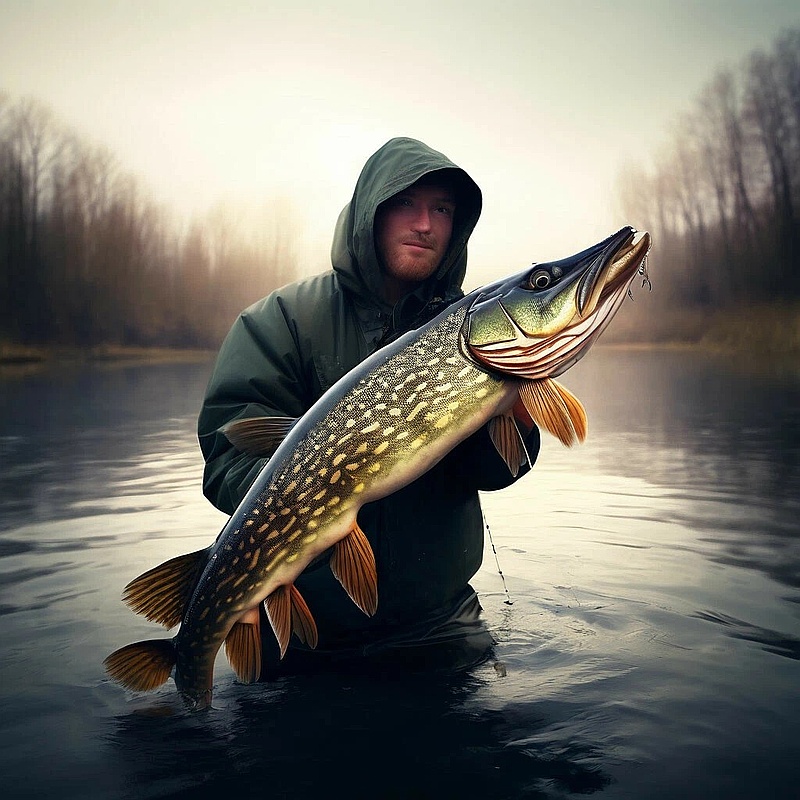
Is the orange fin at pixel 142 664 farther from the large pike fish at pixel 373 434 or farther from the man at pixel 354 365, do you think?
the man at pixel 354 365

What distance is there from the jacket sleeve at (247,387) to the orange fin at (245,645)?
1.73 feet

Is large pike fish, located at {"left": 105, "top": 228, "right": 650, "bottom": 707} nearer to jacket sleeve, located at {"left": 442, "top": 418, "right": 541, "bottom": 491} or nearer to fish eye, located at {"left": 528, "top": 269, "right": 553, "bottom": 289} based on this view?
fish eye, located at {"left": 528, "top": 269, "right": 553, "bottom": 289}

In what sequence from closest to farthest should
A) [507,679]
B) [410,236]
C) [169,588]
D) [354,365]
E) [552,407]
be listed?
[552,407], [169,588], [507,679], [354,365], [410,236]

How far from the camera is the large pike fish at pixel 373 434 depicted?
8.82ft

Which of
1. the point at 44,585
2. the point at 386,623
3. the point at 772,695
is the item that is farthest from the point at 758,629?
the point at 44,585

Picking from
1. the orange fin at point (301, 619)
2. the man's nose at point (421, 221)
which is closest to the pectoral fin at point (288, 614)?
the orange fin at point (301, 619)

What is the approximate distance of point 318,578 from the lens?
3621 mm

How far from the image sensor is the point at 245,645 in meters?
3.00

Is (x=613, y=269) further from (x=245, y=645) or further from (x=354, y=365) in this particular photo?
(x=245, y=645)

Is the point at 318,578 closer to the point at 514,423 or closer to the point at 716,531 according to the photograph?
the point at 514,423

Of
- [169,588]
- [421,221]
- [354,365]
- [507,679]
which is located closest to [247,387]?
[354,365]

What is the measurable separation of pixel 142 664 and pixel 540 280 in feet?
6.33

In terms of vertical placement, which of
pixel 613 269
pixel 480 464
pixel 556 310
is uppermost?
pixel 613 269

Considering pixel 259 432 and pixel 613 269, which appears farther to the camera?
pixel 259 432
